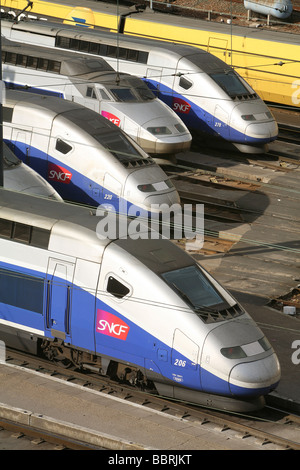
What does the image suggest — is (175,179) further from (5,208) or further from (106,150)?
(5,208)

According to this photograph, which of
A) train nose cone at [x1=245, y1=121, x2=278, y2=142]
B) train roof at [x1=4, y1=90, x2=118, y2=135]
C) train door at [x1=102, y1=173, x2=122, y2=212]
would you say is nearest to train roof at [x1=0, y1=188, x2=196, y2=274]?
train door at [x1=102, y1=173, x2=122, y2=212]

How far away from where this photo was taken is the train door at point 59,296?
2019 cm

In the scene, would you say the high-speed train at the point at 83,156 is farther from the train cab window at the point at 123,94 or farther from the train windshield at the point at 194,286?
the train windshield at the point at 194,286

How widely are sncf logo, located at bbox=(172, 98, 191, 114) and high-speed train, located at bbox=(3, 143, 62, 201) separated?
10281 mm

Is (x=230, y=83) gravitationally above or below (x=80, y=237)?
below

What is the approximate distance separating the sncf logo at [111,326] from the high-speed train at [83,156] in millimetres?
8205

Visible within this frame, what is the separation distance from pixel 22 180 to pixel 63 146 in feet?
9.29

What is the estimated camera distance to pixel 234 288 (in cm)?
2588

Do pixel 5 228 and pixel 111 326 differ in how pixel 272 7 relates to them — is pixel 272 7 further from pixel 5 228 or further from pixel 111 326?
pixel 111 326

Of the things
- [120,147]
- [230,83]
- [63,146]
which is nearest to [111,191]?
[120,147]

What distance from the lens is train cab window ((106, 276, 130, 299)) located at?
19500 mm

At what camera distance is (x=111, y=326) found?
773 inches

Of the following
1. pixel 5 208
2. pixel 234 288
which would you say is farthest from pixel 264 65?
pixel 5 208

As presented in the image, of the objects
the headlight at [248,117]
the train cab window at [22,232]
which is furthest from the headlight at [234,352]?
the headlight at [248,117]
